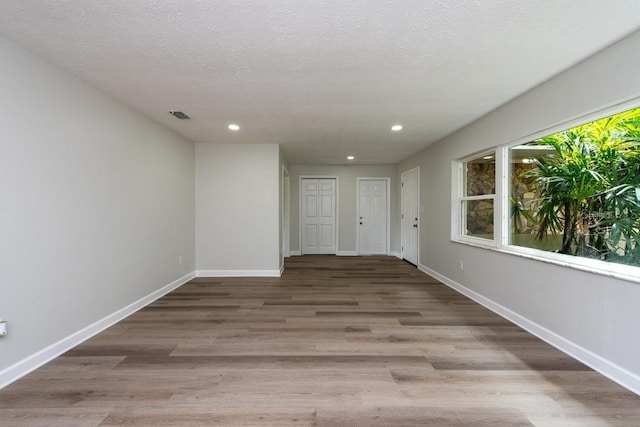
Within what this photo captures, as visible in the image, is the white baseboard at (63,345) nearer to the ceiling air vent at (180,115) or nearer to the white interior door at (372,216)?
the ceiling air vent at (180,115)

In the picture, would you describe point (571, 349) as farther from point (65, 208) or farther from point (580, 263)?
point (65, 208)

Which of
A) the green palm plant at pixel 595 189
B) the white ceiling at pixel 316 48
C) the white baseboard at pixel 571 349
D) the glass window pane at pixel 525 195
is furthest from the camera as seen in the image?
the glass window pane at pixel 525 195

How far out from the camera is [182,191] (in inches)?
166

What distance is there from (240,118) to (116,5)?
1.84 m

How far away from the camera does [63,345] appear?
2240 mm

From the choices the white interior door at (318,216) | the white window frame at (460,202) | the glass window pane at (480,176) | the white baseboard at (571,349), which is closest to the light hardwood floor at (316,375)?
the white baseboard at (571,349)

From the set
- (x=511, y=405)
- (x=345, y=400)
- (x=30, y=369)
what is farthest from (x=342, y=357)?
(x=30, y=369)

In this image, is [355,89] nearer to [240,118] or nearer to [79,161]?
[240,118]

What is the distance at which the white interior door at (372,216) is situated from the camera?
6.97 m

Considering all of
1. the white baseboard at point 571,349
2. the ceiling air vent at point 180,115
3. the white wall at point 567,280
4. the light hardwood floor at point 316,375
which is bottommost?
the light hardwood floor at point 316,375

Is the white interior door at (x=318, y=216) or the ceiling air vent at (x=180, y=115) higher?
the ceiling air vent at (x=180, y=115)

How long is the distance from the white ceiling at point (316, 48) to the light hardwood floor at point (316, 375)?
223 centimetres

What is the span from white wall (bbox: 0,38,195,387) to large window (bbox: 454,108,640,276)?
13.3 ft

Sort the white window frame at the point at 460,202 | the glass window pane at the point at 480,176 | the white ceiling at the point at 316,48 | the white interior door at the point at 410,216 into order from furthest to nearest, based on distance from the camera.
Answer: the white interior door at the point at 410,216 → the white window frame at the point at 460,202 → the glass window pane at the point at 480,176 → the white ceiling at the point at 316,48
